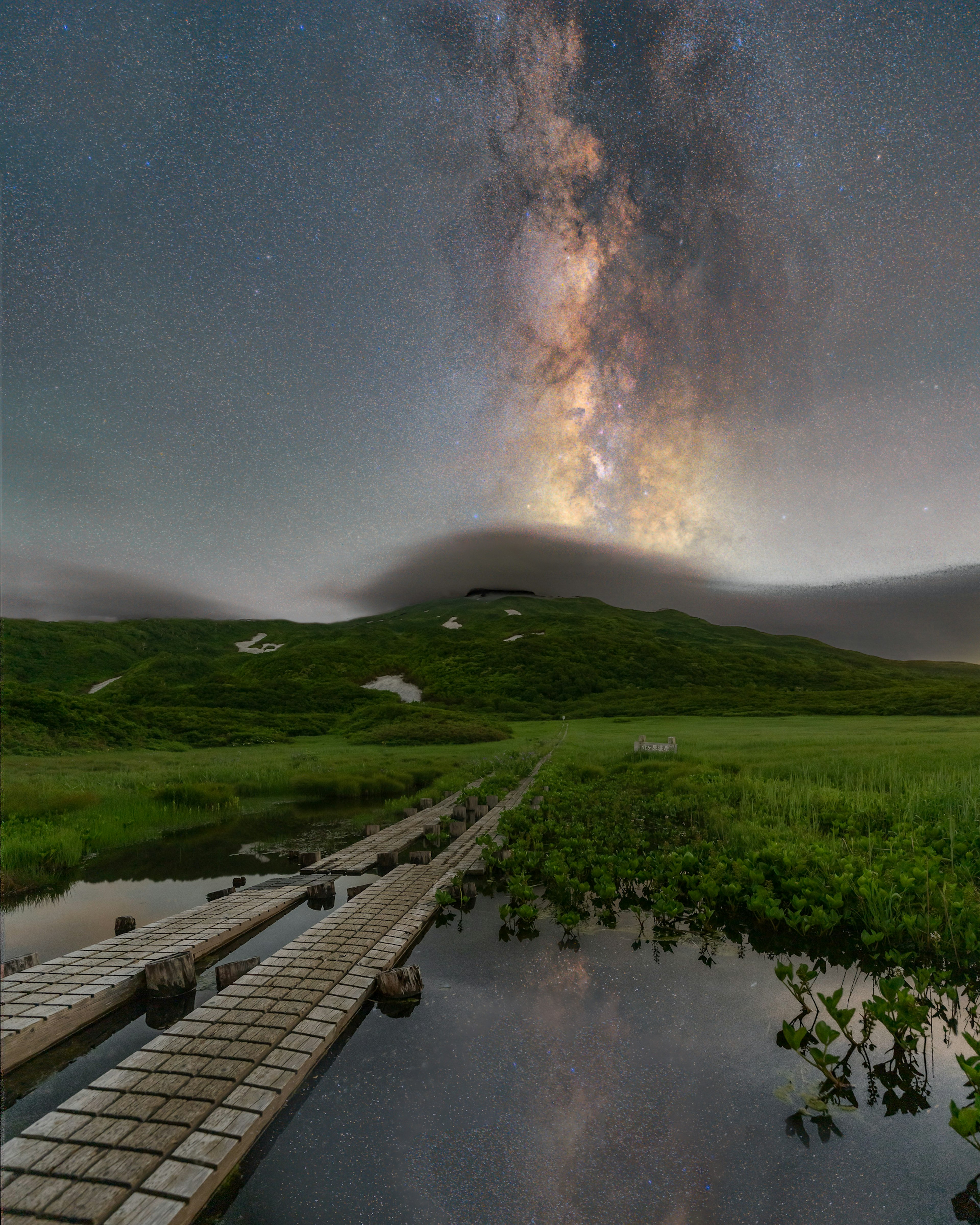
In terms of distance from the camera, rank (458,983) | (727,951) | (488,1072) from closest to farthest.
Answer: (488,1072)
(458,983)
(727,951)

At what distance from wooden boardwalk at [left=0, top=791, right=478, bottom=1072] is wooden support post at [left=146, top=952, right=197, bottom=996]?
161 millimetres

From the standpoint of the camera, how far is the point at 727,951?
939 cm

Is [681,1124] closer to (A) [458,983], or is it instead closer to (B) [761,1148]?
(B) [761,1148]

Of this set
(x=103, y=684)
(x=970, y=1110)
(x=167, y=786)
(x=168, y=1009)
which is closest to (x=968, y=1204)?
(x=970, y=1110)

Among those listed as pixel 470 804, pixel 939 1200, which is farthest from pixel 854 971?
pixel 470 804

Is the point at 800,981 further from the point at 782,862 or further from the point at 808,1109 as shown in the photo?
the point at 782,862

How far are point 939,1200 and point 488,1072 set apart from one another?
4128mm

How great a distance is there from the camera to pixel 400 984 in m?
7.84

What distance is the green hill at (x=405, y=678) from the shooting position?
4794 cm

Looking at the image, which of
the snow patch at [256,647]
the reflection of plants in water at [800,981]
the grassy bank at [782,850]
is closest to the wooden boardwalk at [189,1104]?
the grassy bank at [782,850]

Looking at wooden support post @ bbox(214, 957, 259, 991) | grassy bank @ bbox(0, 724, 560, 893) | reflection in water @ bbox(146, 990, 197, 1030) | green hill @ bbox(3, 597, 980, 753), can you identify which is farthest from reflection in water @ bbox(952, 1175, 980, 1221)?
green hill @ bbox(3, 597, 980, 753)

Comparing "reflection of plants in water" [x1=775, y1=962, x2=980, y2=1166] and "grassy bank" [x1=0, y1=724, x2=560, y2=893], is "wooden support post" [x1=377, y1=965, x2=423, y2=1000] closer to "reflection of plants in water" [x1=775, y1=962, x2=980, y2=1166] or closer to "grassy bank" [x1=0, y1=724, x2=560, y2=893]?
"reflection of plants in water" [x1=775, y1=962, x2=980, y2=1166]

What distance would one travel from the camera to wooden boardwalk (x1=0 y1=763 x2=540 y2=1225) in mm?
4215

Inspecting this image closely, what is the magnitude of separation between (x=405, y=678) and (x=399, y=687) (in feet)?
24.4
